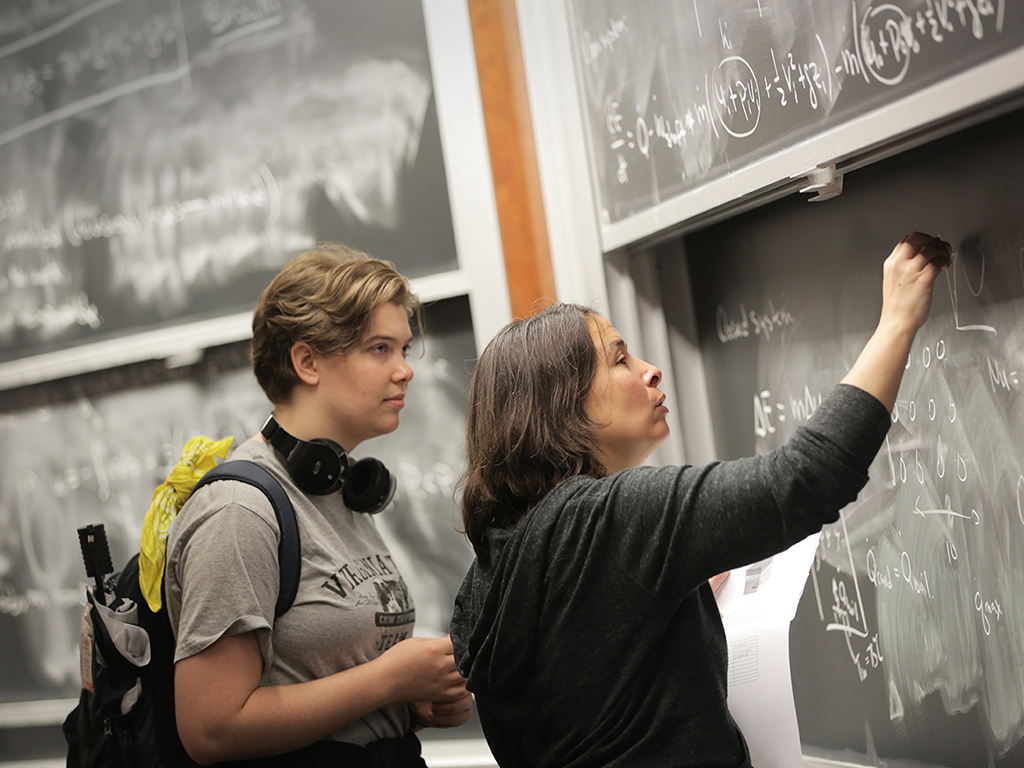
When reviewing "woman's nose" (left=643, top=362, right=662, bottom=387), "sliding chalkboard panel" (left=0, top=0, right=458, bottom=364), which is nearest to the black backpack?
"woman's nose" (left=643, top=362, right=662, bottom=387)

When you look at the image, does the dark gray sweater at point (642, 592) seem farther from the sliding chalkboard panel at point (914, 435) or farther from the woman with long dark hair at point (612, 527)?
the sliding chalkboard panel at point (914, 435)

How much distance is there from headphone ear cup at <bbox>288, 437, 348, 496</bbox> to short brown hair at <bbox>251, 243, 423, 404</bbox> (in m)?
0.13

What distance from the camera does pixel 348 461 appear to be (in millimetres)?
1482

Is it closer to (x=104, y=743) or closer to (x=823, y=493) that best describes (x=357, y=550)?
(x=104, y=743)

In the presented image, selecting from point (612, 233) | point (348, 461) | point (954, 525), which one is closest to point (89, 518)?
point (348, 461)

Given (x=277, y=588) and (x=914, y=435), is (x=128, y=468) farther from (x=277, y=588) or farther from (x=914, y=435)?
(x=914, y=435)

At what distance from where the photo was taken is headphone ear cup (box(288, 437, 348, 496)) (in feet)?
4.63

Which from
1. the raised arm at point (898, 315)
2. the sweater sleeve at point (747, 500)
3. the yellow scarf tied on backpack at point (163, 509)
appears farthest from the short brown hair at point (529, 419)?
the yellow scarf tied on backpack at point (163, 509)

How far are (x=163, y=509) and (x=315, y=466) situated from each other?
0.82ft

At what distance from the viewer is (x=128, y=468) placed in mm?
2396

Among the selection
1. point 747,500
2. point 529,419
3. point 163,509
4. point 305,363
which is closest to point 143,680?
point 163,509

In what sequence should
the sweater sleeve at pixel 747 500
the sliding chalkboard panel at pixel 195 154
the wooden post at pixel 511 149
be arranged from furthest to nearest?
the sliding chalkboard panel at pixel 195 154 < the wooden post at pixel 511 149 < the sweater sleeve at pixel 747 500

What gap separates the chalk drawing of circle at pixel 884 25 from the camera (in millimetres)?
1084

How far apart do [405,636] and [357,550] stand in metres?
0.16
